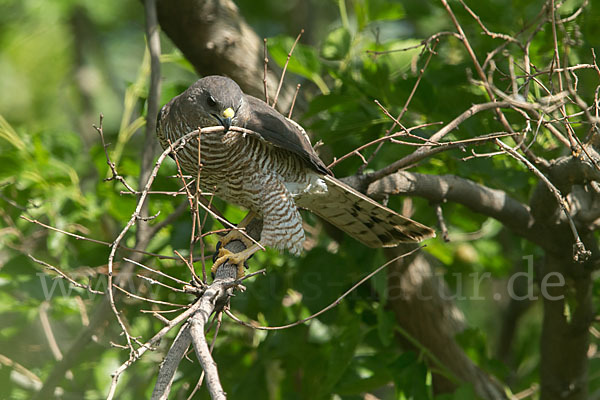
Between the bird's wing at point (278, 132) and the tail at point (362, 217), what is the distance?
0.13m

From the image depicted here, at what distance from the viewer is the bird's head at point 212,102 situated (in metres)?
2.88

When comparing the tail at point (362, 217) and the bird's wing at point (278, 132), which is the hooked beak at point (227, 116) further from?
the tail at point (362, 217)

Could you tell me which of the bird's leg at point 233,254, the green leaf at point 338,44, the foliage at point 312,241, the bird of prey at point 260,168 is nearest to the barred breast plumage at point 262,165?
the bird of prey at point 260,168

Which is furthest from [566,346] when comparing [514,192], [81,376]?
[81,376]

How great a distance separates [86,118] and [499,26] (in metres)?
4.51

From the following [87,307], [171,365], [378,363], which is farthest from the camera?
[87,307]

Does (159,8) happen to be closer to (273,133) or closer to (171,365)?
(273,133)

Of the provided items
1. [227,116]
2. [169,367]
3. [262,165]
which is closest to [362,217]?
[262,165]

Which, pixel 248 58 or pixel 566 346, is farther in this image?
pixel 248 58

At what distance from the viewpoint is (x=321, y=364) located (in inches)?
143

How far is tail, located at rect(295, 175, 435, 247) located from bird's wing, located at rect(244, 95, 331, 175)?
0.42 ft

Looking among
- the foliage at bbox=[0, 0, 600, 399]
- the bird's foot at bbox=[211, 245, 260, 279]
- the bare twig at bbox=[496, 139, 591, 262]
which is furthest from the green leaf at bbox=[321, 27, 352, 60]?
the bare twig at bbox=[496, 139, 591, 262]

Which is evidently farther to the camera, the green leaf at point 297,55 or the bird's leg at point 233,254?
the green leaf at point 297,55

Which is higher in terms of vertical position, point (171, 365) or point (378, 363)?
point (171, 365)
